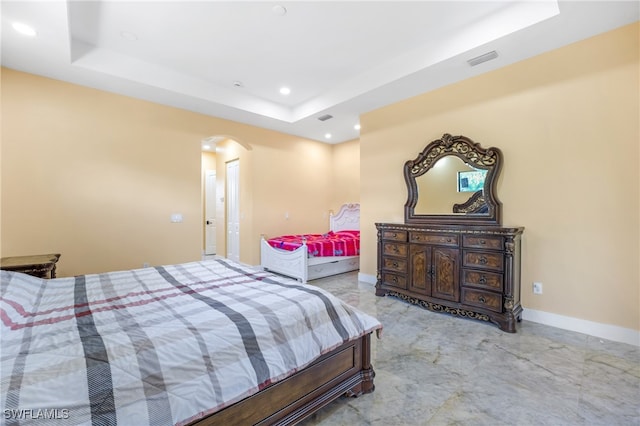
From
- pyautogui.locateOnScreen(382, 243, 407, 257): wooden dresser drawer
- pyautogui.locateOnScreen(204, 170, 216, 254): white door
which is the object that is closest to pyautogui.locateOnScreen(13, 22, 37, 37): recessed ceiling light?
pyautogui.locateOnScreen(382, 243, 407, 257): wooden dresser drawer

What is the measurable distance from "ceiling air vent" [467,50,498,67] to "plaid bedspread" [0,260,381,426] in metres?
3.01

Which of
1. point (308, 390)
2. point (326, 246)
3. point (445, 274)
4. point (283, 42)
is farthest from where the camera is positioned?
Result: point (326, 246)

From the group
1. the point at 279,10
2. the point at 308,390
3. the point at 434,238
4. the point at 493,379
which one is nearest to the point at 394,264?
the point at 434,238

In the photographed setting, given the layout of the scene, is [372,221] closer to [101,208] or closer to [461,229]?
[461,229]

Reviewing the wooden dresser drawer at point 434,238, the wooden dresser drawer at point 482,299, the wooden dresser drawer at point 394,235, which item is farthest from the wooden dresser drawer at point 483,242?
the wooden dresser drawer at point 394,235

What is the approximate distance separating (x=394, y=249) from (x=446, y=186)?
107 centimetres

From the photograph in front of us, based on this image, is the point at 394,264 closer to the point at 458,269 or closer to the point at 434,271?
the point at 434,271

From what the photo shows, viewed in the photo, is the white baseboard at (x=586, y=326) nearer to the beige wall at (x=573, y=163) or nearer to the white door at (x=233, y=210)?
the beige wall at (x=573, y=163)

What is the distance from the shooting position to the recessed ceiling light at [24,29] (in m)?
2.44

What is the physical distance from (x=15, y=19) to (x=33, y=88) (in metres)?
1.16

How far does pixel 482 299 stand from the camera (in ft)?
9.57

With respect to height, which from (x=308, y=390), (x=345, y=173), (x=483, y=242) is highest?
(x=345, y=173)

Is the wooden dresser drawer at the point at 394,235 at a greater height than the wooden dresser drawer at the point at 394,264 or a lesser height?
greater

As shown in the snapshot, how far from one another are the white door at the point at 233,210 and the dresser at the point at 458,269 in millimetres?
3387
